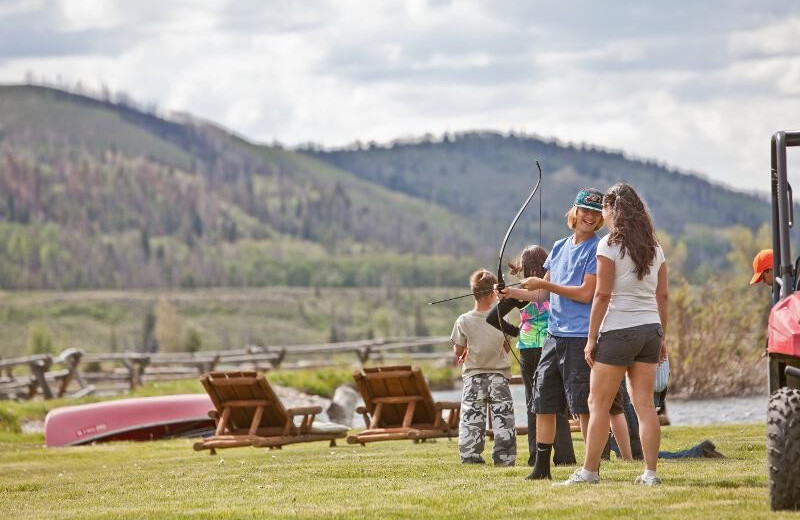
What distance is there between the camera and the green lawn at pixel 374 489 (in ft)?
25.2

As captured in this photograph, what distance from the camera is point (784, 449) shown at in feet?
22.4

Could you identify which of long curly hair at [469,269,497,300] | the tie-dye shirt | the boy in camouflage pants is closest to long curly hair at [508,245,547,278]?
the tie-dye shirt

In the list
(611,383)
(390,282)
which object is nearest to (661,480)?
(611,383)

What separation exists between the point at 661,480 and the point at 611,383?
0.93m

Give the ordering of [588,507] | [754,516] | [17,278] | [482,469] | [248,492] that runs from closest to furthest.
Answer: [754,516], [588,507], [248,492], [482,469], [17,278]

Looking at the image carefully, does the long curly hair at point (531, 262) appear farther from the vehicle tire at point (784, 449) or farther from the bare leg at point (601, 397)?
the vehicle tire at point (784, 449)

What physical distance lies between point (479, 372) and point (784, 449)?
4.52 meters

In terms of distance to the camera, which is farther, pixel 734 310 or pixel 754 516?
pixel 734 310

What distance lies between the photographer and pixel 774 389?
284 inches

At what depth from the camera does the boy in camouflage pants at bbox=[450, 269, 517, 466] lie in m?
11.0

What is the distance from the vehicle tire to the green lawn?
0.38 feet

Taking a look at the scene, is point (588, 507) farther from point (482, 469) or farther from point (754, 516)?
point (482, 469)

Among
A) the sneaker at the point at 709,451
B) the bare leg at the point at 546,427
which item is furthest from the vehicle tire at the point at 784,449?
the sneaker at the point at 709,451

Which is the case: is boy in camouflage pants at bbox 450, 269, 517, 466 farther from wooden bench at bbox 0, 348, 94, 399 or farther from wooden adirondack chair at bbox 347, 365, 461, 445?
wooden bench at bbox 0, 348, 94, 399
